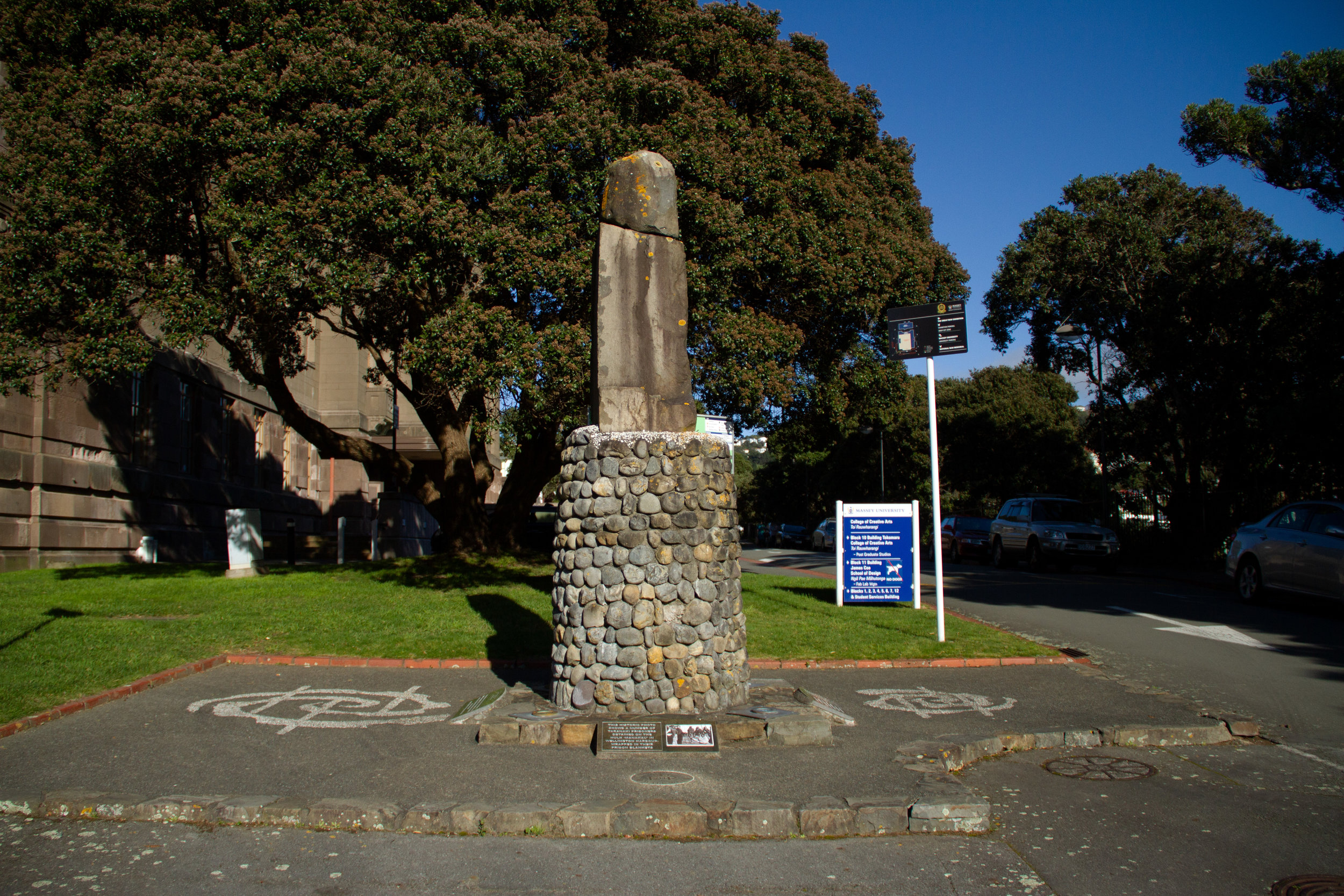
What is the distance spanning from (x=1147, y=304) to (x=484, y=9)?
63.4ft

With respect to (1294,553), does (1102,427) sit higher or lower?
higher

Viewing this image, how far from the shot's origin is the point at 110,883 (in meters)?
4.05

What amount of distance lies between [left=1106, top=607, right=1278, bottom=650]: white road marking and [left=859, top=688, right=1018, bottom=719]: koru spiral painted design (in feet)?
15.8

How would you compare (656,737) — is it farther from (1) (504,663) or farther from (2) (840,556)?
(2) (840,556)

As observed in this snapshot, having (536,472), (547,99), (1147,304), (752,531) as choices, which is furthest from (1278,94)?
(752,531)

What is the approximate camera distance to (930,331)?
33.9 feet

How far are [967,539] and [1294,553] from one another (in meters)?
14.0

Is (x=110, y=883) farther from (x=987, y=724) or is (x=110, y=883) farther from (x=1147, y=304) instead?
(x=1147, y=304)

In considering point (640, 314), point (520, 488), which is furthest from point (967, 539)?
point (640, 314)

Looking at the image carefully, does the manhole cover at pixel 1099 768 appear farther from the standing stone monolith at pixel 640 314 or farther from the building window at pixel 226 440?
the building window at pixel 226 440

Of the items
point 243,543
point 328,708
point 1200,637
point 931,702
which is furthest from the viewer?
point 243,543

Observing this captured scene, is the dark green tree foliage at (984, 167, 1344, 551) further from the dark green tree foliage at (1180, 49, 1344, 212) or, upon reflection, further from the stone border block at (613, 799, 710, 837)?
the stone border block at (613, 799, 710, 837)

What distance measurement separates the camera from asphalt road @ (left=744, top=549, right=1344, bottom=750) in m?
7.63

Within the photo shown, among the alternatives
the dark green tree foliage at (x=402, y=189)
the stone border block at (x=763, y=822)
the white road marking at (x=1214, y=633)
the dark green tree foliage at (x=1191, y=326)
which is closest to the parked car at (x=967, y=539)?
the dark green tree foliage at (x=1191, y=326)
